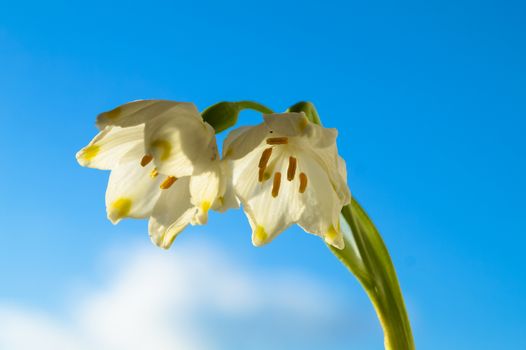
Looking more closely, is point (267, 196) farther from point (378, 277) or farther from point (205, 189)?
point (378, 277)

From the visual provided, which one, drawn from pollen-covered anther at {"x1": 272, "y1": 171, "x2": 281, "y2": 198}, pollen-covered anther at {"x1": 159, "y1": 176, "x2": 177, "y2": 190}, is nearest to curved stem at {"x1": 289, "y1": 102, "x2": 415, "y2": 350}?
pollen-covered anther at {"x1": 272, "y1": 171, "x2": 281, "y2": 198}

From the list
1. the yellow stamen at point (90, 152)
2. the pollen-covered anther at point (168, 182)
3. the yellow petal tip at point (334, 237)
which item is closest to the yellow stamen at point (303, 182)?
the yellow petal tip at point (334, 237)

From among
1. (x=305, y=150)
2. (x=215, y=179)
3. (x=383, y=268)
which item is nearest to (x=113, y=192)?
(x=215, y=179)

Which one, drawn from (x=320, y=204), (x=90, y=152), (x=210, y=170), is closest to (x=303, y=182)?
(x=320, y=204)

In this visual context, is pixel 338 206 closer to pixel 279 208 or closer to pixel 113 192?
pixel 279 208

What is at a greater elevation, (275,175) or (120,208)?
(275,175)

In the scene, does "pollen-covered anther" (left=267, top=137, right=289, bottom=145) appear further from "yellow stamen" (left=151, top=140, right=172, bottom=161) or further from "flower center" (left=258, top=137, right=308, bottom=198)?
"yellow stamen" (left=151, top=140, right=172, bottom=161)
